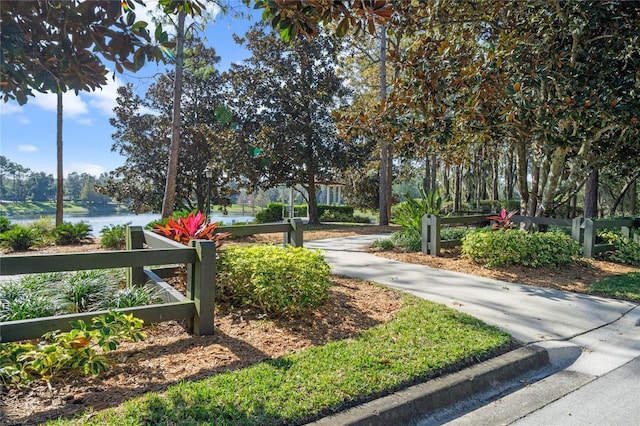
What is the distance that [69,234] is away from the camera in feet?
33.0

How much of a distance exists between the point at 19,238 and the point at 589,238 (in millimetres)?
12109

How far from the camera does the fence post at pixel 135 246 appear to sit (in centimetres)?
437

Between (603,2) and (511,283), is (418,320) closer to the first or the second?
(511,283)

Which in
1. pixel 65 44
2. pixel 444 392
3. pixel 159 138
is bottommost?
pixel 444 392

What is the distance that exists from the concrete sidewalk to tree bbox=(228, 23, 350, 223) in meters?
11.5

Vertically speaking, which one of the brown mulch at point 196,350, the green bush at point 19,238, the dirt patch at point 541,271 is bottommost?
the brown mulch at point 196,350

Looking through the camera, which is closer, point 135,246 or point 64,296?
point 64,296

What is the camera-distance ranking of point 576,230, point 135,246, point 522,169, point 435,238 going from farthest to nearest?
point 522,169
point 576,230
point 435,238
point 135,246

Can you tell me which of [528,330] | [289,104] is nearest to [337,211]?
[289,104]

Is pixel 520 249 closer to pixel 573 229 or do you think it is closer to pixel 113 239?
pixel 573 229

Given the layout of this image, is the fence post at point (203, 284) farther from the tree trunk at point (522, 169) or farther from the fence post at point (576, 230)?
the tree trunk at point (522, 169)

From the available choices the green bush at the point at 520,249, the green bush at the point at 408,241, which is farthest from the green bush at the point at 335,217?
the green bush at the point at 520,249

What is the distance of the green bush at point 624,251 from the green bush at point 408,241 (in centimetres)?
362

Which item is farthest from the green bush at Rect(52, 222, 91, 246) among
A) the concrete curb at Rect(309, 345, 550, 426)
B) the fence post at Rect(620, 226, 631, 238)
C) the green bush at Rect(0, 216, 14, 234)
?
the fence post at Rect(620, 226, 631, 238)
